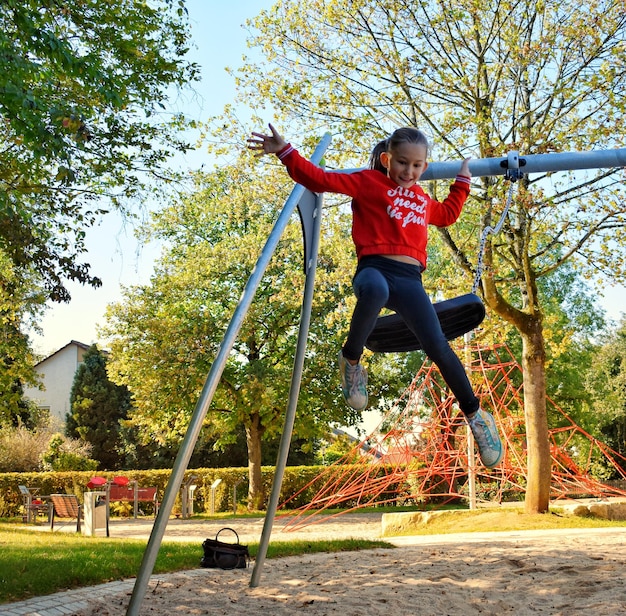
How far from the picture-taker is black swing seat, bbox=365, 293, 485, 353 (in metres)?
4.30

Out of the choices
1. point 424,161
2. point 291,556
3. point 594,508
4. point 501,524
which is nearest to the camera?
point 424,161

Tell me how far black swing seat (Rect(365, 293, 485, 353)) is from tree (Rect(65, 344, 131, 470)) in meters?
28.2

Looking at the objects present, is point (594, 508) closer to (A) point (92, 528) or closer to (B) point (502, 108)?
(B) point (502, 108)

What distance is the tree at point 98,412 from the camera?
105ft

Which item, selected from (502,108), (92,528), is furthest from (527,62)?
(92,528)

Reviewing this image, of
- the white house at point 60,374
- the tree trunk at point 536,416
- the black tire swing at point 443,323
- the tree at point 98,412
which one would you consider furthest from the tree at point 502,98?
the white house at point 60,374

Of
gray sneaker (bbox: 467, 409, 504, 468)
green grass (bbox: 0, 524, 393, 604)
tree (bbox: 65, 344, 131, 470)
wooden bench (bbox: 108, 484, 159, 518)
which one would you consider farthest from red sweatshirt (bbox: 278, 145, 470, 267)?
tree (bbox: 65, 344, 131, 470)

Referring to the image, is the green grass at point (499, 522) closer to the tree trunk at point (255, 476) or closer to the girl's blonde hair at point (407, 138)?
the girl's blonde hair at point (407, 138)

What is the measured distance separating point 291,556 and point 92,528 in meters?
6.24

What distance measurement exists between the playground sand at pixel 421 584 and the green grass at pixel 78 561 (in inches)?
17.0

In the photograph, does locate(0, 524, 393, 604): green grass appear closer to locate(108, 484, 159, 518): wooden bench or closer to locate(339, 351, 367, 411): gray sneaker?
locate(339, 351, 367, 411): gray sneaker

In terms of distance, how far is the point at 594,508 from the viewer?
1330cm

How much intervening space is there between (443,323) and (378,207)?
0.78 m

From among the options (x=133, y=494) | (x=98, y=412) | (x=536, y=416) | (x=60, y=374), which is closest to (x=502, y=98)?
(x=536, y=416)
